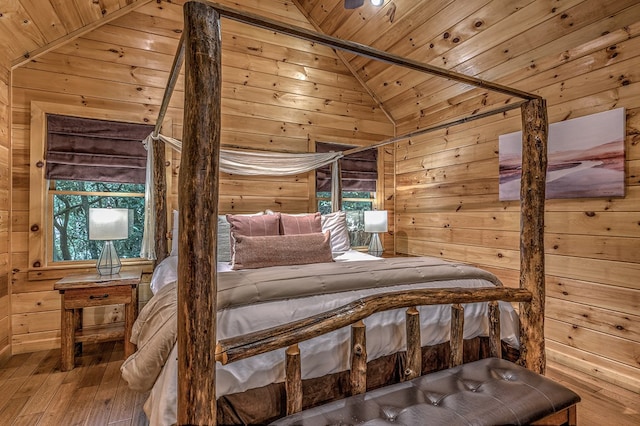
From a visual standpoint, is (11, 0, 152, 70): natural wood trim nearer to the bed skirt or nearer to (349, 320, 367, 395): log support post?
the bed skirt

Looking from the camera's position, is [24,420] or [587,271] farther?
[587,271]

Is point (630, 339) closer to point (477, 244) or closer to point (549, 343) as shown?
point (549, 343)

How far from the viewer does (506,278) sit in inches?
119

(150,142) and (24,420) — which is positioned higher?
(150,142)

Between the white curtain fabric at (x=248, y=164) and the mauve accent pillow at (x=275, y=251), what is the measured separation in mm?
778

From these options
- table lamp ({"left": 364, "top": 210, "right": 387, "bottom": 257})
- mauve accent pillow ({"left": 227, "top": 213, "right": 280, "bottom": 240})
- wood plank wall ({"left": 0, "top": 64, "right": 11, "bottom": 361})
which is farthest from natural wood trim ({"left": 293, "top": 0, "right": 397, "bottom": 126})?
wood plank wall ({"left": 0, "top": 64, "right": 11, "bottom": 361})

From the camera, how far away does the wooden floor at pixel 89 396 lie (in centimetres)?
189

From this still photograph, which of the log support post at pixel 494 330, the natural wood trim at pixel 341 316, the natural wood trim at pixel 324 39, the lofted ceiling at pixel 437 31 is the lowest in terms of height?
the log support post at pixel 494 330

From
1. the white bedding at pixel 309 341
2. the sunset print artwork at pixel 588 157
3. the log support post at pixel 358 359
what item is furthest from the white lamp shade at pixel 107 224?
the sunset print artwork at pixel 588 157

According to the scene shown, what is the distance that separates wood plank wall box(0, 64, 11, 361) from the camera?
8.49 feet

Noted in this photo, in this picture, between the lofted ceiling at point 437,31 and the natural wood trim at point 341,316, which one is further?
the lofted ceiling at point 437,31

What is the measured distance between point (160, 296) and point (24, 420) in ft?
3.43

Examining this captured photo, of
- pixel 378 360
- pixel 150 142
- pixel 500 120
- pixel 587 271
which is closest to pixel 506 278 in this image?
pixel 587 271

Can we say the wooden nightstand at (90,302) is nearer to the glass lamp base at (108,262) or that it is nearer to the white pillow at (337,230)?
the glass lamp base at (108,262)
